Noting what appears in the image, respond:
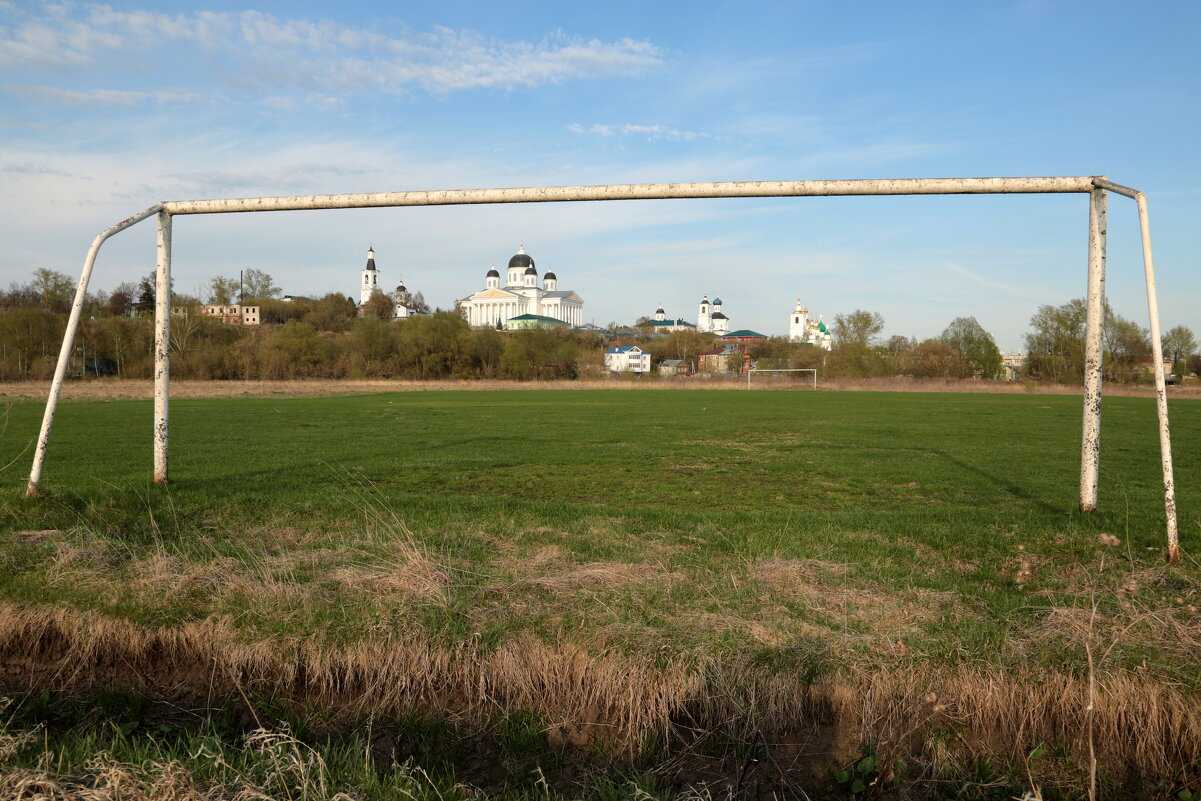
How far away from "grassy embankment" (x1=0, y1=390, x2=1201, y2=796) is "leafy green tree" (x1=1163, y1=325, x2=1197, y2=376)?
81.2 meters

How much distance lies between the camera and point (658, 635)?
448 cm

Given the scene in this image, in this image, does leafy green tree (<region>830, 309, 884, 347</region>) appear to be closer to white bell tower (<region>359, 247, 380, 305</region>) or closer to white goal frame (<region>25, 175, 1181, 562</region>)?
white goal frame (<region>25, 175, 1181, 562</region>)

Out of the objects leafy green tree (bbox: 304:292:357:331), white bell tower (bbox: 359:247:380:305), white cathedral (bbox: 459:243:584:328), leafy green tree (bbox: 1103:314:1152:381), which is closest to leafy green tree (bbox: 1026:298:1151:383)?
leafy green tree (bbox: 1103:314:1152:381)

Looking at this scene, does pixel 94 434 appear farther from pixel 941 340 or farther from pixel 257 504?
pixel 941 340

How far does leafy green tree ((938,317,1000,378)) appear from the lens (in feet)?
256

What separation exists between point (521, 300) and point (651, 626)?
155 metres

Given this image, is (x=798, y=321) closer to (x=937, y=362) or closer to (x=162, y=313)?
(x=937, y=362)

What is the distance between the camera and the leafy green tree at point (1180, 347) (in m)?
73.9

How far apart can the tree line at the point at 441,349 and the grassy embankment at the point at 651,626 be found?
197 ft

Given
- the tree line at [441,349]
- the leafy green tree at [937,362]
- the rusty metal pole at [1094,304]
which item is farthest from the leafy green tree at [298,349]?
the rusty metal pole at [1094,304]

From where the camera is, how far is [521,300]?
15688 cm

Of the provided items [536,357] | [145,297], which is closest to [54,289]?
[145,297]

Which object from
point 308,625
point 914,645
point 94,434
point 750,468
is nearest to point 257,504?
point 308,625

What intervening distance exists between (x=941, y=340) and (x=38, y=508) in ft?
277
